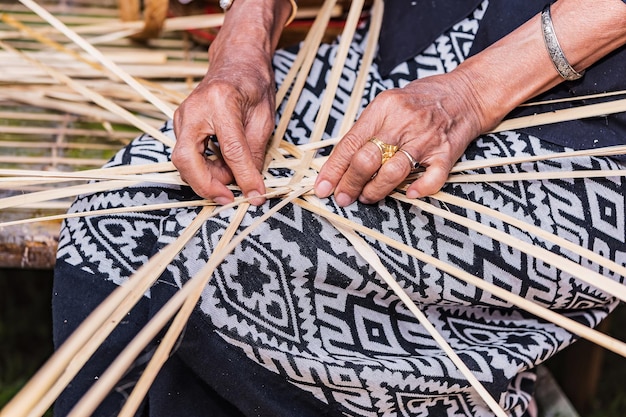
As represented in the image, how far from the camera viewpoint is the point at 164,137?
1.13 metres

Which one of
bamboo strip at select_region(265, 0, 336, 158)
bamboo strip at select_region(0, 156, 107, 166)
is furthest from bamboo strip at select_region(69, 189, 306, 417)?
bamboo strip at select_region(0, 156, 107, 166)

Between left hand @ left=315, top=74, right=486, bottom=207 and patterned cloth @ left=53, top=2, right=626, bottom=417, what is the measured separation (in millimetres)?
32

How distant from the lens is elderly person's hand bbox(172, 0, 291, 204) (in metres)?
0.98

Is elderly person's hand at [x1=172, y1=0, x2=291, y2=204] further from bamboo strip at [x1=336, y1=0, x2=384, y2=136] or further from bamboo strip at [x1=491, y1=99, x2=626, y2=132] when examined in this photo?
bamboo strip at [x1=491, y1=99, x2=626, y2=132]

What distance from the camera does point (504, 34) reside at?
1126 millimetres

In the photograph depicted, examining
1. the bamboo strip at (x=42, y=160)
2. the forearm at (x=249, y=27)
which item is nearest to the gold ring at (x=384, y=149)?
the forearm at (x=249, y=27)

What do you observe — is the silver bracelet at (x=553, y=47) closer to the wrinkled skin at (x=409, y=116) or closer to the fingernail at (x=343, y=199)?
the wrinkled skin at (x=409, y=116)

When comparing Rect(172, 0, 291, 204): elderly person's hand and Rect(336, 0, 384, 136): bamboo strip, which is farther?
Rect(336, 0, 384, 136): bamboo strip

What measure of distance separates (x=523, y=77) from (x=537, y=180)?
14 cm

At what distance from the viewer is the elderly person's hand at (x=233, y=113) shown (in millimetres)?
978

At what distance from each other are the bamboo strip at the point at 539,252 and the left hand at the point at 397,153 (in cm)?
2

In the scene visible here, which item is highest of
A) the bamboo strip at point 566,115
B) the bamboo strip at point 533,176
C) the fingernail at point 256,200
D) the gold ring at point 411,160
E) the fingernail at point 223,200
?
the bamboo strip at point 566,115

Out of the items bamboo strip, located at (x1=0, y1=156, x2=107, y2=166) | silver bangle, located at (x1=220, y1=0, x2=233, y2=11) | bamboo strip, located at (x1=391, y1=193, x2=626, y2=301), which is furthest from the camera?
bamboo strip, located at (x1=0, y1=156, x2=107, y2=166)

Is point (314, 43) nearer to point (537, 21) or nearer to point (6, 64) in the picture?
point (537, 21)
